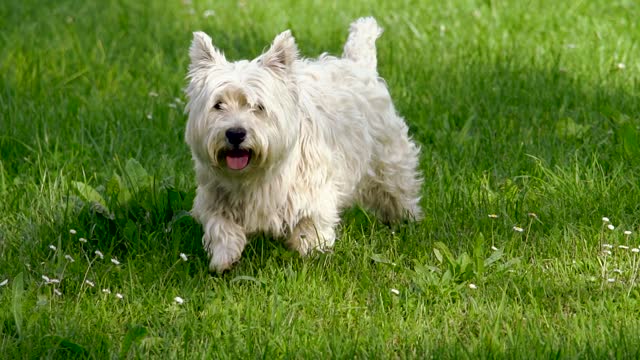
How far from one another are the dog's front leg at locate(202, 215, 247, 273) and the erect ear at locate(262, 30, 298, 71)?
75 cm

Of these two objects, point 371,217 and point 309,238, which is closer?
point 309,238

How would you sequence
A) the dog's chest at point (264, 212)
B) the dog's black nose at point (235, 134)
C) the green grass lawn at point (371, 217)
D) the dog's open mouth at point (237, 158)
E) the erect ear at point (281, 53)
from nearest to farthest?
the green grass lawn at point (371, 217), the dog's black nose at point (235, 134), the dog's open mouth at point (237, 158), the erect ear at point (281, 53), the dog's chest at point (264, 212)

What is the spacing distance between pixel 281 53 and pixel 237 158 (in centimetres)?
52

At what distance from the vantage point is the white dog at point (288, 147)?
5266mm

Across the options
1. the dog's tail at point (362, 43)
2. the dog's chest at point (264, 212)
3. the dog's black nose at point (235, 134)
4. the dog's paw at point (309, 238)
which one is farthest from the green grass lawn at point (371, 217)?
the dog's tail at point (362, 43)

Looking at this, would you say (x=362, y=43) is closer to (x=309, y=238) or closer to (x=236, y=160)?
(x=309, y=238)

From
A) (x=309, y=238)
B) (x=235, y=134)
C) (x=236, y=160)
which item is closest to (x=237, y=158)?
(x=236, y=160)

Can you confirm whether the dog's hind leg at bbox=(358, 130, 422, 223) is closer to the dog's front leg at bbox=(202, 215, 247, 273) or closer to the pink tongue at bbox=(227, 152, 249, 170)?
the dog's front leg at bbox=(202, 215, 247, 273)

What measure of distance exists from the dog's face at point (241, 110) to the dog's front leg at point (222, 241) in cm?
26

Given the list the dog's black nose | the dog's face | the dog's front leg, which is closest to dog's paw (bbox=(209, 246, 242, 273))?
the dog's front leg

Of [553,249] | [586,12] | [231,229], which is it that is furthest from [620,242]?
[586,12]

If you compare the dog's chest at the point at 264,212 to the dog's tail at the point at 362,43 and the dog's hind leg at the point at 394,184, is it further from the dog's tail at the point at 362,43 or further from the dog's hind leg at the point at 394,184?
the dog's tail at the point at 362,43

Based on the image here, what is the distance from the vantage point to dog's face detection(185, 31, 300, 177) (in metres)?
5.21

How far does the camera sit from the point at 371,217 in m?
6.39
